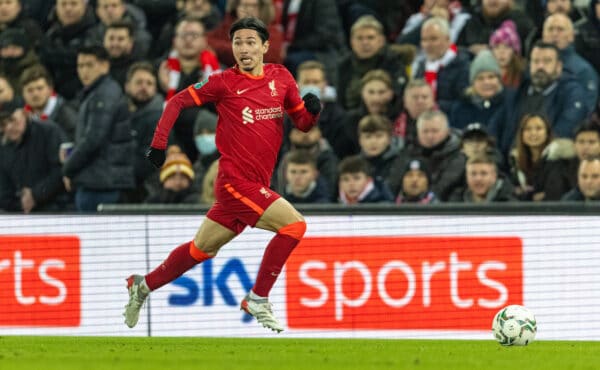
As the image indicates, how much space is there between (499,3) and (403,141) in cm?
198

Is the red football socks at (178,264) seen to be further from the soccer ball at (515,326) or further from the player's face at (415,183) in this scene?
the player's face at (415,183)

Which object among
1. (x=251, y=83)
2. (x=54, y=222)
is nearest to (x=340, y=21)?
(x=54, y=222)

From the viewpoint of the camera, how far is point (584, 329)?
14008 millimetres

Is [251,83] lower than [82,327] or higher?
higher

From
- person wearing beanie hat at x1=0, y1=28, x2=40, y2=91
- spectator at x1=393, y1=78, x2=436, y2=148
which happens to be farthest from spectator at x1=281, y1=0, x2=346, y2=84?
person wearing beanie hat at x1=0, y1=28, x2=40, y2=91

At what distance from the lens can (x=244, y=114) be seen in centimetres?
1174

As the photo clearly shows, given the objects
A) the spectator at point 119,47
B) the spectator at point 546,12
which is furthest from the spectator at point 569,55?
the spectator at point 119,47

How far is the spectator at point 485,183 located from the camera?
14.9 m

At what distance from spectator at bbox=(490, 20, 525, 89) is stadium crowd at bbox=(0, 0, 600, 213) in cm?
2

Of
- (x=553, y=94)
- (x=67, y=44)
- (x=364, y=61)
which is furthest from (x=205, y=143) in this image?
(x=553, y=94)

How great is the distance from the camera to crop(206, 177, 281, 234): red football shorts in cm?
1173

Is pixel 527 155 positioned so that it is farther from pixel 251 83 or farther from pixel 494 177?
pixel 251 83

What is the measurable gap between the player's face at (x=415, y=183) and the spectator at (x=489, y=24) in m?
2.19

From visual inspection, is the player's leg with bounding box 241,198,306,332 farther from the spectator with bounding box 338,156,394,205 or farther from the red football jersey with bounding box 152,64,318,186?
the spectator with bounding box 338,156,394,205
